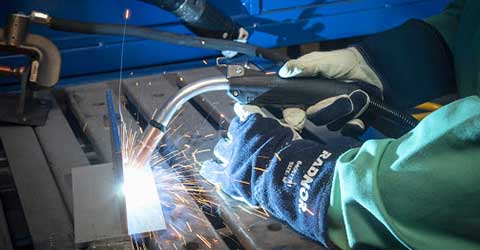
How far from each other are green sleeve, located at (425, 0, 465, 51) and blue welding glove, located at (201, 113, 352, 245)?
2.38 feet

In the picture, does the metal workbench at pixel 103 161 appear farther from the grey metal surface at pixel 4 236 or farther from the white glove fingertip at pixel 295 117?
the white glove fingertip at pixel 295 117

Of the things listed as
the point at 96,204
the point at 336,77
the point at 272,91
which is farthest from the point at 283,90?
the point at 96,204

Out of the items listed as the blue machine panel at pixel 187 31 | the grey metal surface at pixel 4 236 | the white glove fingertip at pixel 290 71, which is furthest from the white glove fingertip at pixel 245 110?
the blue machine panel at pixel 187 31

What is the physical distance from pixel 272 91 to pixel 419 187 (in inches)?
26.2

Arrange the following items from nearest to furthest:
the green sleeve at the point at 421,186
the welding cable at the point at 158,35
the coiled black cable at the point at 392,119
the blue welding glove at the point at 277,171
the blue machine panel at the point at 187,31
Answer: the green sleeve at the point at 421,186 → the blue welding glove at the point at 277,171 → the coiled black cable at the point at 392,119 → the welding cable at the point at 158,35 → the blue machine panel at the point at 187,31

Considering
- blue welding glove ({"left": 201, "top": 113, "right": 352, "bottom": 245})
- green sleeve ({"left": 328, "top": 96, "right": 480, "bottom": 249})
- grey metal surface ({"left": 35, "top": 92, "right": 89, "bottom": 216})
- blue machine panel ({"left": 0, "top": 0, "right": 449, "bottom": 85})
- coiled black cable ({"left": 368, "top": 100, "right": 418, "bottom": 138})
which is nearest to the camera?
green sleeve ({"left": 328, "top": 96, "right": 480, "bottom": 249})

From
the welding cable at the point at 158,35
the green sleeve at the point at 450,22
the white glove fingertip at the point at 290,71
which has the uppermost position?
the welding cable at the point at 158,35

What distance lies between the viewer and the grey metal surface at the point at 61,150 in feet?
4.50

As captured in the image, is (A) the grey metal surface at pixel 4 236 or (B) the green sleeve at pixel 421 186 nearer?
(B) the green sleeve at pixel 421 186

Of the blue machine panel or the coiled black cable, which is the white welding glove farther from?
the blue machine panel

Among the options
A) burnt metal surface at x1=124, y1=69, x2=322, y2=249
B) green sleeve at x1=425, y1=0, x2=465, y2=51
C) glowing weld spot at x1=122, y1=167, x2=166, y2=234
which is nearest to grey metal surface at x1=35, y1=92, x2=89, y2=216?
glowing weld spot at x1=122, y1=167, x2=166, y2=234

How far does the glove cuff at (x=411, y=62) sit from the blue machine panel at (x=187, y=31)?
0.71 m

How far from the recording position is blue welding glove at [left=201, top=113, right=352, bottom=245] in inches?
42.6

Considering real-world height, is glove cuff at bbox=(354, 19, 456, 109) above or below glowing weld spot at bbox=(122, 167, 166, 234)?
above
